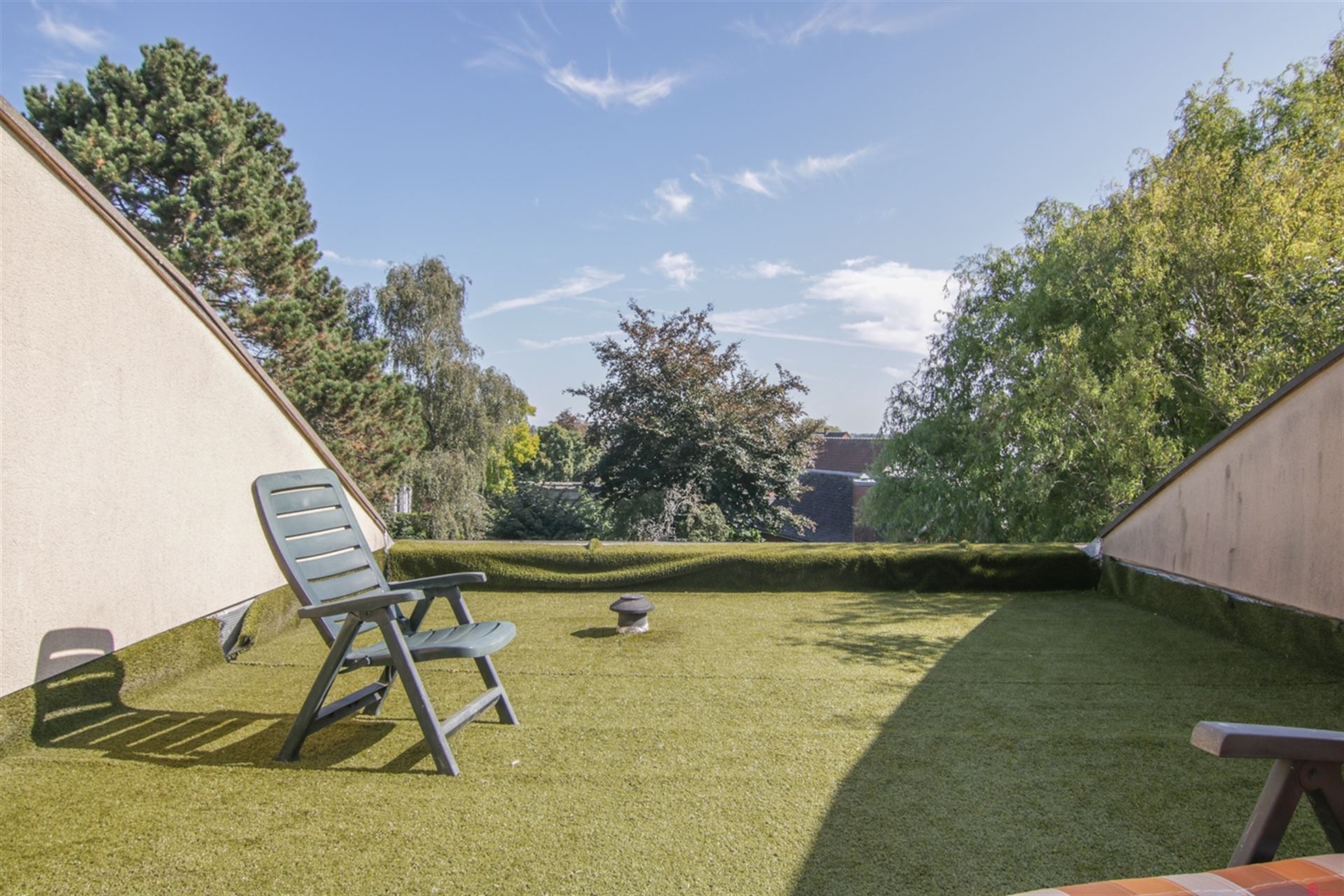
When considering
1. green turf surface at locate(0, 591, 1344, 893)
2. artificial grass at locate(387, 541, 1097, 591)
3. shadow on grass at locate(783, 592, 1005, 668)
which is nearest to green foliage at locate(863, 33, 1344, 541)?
artificial grass at locate(387, 541, 1097, 591)

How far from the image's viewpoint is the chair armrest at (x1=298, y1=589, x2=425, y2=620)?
8.37 ft

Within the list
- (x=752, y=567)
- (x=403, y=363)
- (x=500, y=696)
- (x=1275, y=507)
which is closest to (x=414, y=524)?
(x=403, y=363)

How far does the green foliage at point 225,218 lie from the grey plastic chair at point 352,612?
12.8 metres

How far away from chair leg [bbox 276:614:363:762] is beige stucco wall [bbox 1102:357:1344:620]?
466 cm

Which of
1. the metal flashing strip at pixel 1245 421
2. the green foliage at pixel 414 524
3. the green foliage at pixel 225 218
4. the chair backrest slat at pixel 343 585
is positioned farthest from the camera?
the green foliage at pixel 414 524

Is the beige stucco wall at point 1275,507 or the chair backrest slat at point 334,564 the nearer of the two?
the chair backrest slat at point 334,564

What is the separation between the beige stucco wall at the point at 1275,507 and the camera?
12.8 feet

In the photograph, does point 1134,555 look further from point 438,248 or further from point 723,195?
point 438,248

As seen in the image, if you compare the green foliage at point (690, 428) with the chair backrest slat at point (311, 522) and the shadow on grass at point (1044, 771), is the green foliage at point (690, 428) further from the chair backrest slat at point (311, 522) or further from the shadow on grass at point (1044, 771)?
the chair backrest slat at point (311, 522)

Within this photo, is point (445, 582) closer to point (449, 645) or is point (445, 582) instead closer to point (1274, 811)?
point (449, 645)

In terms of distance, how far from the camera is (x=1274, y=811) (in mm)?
1454

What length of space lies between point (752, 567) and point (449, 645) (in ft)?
14.1

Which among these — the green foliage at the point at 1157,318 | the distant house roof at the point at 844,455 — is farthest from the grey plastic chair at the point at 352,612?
the distant house roof at the point at 844,455

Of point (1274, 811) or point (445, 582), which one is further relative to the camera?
point (445, 582)
